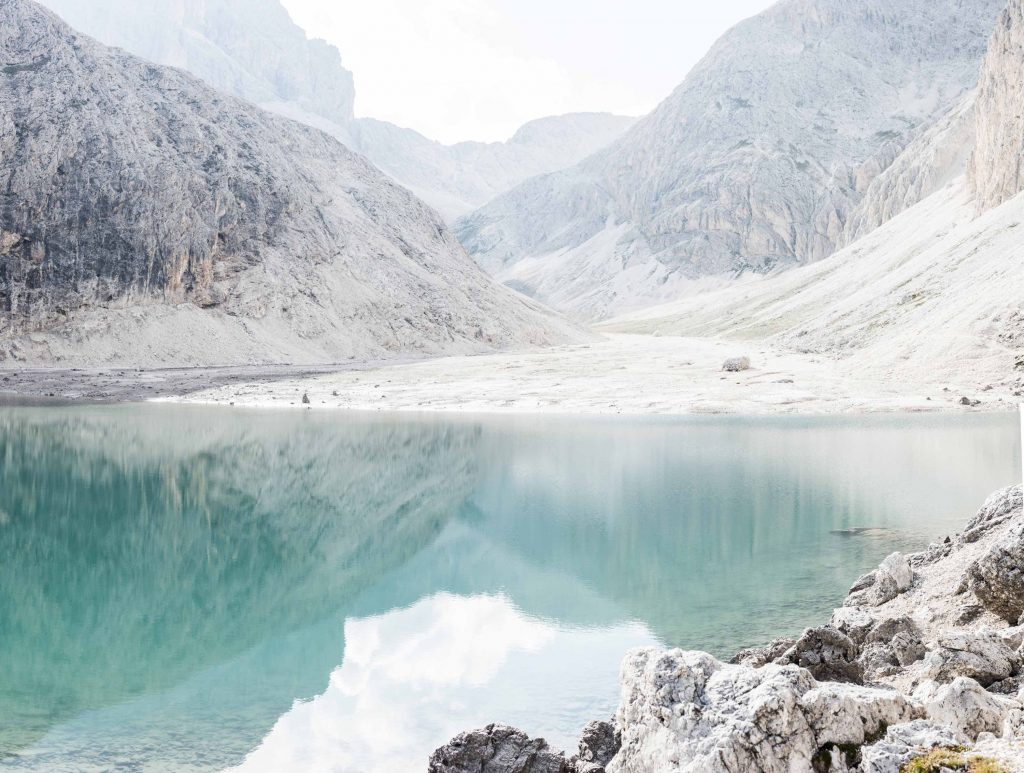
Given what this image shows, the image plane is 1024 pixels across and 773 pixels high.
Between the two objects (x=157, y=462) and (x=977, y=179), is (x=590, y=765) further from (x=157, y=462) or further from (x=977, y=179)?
(x=977, y=179)

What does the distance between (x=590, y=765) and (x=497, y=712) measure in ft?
12.9

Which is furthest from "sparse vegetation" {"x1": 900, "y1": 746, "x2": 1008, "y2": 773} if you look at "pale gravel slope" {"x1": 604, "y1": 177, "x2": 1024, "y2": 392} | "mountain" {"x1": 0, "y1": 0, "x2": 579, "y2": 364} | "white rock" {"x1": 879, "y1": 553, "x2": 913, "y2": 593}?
"mountain" {"x1": 0, "y1": 0, "x2": 579, "y2": 364}

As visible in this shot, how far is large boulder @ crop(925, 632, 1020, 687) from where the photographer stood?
834 centimetres

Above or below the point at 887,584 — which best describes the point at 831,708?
above

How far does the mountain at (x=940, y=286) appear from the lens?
61.2 m

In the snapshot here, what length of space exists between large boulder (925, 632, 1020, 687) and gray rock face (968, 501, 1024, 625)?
6.77 ft

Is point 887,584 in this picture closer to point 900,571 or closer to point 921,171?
point 900,571

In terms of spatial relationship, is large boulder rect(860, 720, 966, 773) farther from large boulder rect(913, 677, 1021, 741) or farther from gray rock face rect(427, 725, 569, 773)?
gray rock face rect(427, 725, 569, 773)

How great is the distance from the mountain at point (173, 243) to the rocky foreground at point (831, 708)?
302ft

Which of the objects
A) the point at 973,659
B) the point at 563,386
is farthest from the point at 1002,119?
the point at 973,659

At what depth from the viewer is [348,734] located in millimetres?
12078

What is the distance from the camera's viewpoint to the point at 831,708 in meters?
6.94

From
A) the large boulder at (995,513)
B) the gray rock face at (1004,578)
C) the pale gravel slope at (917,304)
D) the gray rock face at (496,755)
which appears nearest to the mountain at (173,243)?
the pale gravel slope at (917,304)

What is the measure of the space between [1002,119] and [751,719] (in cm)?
11073
